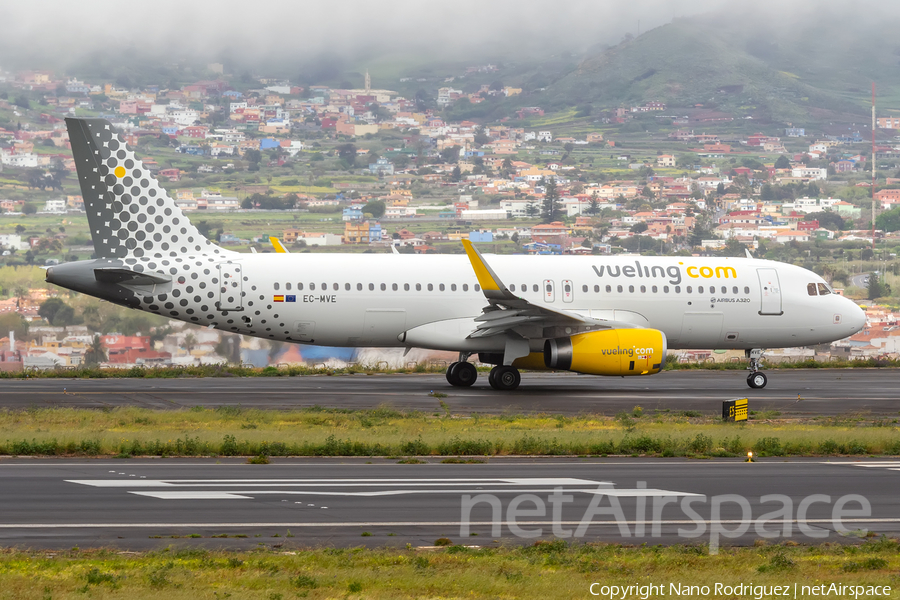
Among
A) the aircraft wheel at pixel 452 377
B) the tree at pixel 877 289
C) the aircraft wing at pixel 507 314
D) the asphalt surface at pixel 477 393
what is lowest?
the asphalt surface at pixel 477 393

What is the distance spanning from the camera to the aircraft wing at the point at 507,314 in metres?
29.4

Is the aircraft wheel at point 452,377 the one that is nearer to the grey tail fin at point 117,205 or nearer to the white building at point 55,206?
the grey tail fin at point 117,205

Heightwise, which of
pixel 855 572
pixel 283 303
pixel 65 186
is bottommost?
pixel 855 572

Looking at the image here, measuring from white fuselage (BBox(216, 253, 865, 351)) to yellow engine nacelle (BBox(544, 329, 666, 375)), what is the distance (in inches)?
88.1

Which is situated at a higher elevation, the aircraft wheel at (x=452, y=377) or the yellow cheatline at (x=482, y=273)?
the yellow cheatline at (x=482, y=273)

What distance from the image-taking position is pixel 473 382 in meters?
32.6

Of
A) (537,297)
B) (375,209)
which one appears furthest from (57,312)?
(375,209)

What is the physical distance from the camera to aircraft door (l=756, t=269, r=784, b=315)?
112 ft

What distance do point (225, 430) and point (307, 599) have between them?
40.4ft

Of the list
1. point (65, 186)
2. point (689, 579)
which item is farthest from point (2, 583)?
point (65, 186)

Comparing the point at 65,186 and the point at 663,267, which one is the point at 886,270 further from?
the point at 65,186

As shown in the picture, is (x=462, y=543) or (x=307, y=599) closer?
(x=307, y=599)

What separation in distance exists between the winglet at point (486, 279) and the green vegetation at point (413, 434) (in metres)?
5.03

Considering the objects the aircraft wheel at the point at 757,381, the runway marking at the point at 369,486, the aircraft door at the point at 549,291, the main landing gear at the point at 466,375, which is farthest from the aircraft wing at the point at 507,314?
the runway marking at the point at 369,486
